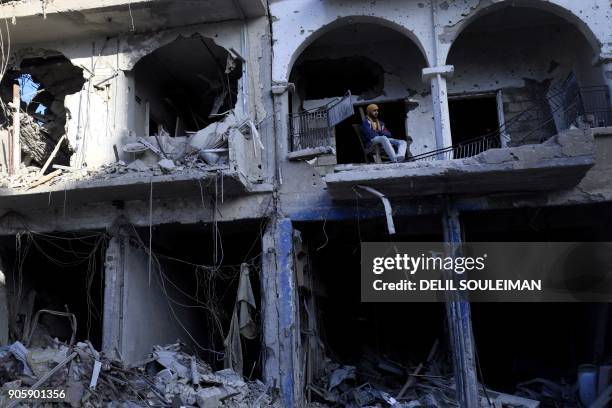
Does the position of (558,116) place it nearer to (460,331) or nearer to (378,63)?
(378,63)

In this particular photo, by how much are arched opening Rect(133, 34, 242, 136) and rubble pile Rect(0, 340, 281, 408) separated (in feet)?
15.5

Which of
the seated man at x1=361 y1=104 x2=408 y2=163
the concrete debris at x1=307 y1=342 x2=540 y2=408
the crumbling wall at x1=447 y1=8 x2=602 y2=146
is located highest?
the crumbling wall at x1=447 y1=8 x2=602 y2=146

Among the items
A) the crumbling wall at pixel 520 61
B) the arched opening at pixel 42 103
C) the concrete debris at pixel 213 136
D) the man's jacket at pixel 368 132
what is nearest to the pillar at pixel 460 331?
the man's jacket at pixel 368 132

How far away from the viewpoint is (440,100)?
37.3 ft

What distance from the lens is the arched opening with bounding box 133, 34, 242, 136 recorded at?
43.4 feet

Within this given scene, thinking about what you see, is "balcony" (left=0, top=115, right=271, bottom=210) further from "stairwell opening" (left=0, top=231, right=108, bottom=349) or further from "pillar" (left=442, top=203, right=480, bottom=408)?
"pillar" (left=442, top=203, right=480, bottom=408)

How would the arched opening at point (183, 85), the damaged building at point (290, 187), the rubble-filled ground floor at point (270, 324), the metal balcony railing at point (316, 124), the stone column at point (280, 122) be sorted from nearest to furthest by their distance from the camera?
the rubble-filled ground floor at point (270, 324) → the damaged building at point (290, 187) → the stone column at point (280, 122) → the metal balcony railing at point (316, 124) → the arched opening at point (183, 85)

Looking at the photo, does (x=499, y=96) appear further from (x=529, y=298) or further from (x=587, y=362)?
(x=587, y=362)

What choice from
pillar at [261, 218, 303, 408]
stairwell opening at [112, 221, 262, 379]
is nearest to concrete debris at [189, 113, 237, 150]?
stairwell opening at [112, 221, 262, 379]

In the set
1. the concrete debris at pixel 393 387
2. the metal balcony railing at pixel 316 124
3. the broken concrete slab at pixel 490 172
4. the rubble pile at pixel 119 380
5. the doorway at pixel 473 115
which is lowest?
the concrete debris at pixel 393 387

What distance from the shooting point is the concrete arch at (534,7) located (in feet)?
36.7

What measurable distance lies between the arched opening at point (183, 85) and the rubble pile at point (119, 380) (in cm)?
473

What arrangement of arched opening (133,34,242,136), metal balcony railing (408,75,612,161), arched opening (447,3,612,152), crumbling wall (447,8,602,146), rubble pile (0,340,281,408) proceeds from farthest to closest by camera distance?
arched opening (133,34,242,136), crumbling wall (447,8,602,146), arched opening (447,3,612,152), metal balcony railing (408,75,612,161), rubble pile (0,340,281,408)

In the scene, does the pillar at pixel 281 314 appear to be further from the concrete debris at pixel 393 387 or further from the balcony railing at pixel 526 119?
the balcony railing at pixel 526 119
